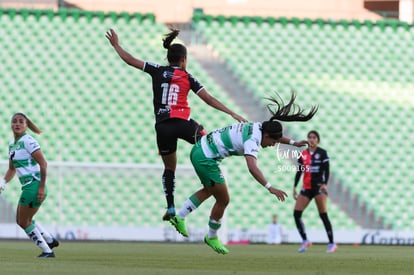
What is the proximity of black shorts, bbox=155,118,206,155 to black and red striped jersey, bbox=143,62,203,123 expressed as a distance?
7cm

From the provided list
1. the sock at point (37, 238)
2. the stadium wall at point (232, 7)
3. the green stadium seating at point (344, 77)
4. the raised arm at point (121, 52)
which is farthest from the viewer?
the stadium wall at point (232, 7)

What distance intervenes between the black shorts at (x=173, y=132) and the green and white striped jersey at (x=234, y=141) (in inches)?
8.0

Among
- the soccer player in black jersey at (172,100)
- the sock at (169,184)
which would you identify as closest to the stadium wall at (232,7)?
the soccer player in black jersey at (172,100)

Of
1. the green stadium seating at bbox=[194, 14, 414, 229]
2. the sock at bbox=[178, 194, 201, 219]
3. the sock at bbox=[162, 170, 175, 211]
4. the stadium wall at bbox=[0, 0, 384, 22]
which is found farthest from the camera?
the stadium wall at bbox=[0, 0, 384, 22]

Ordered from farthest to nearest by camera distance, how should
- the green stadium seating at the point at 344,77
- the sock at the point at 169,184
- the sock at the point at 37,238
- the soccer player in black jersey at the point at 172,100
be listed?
1. the green stadium seating at the point at 344,77
2. the sock at the point at 37,238
3. the sock at the point at 169,184
4. the soccer player in black jersey at the point at 172,100

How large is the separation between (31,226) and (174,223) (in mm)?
1743

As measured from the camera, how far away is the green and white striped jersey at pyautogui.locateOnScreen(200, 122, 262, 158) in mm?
9797

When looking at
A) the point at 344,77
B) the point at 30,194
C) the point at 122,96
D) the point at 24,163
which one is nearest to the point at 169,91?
the point at 24,163

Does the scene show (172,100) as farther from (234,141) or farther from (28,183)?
(28,183)

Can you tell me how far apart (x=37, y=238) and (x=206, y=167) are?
2.16m

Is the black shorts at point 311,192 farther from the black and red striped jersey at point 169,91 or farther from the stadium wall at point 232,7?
the stadium wall at point 232,7

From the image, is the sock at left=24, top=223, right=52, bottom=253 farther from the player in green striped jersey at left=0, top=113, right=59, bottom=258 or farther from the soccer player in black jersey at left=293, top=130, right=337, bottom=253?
the soccer player in black jersey at left=293, top=130, right=337, bottom=253

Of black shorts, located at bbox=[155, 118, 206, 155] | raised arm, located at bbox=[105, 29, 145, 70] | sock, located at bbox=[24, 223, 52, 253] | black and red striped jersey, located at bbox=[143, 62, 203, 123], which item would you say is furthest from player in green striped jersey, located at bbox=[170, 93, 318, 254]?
sock, located at bbox=[24, 223, 52, 253]

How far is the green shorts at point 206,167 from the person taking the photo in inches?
400
